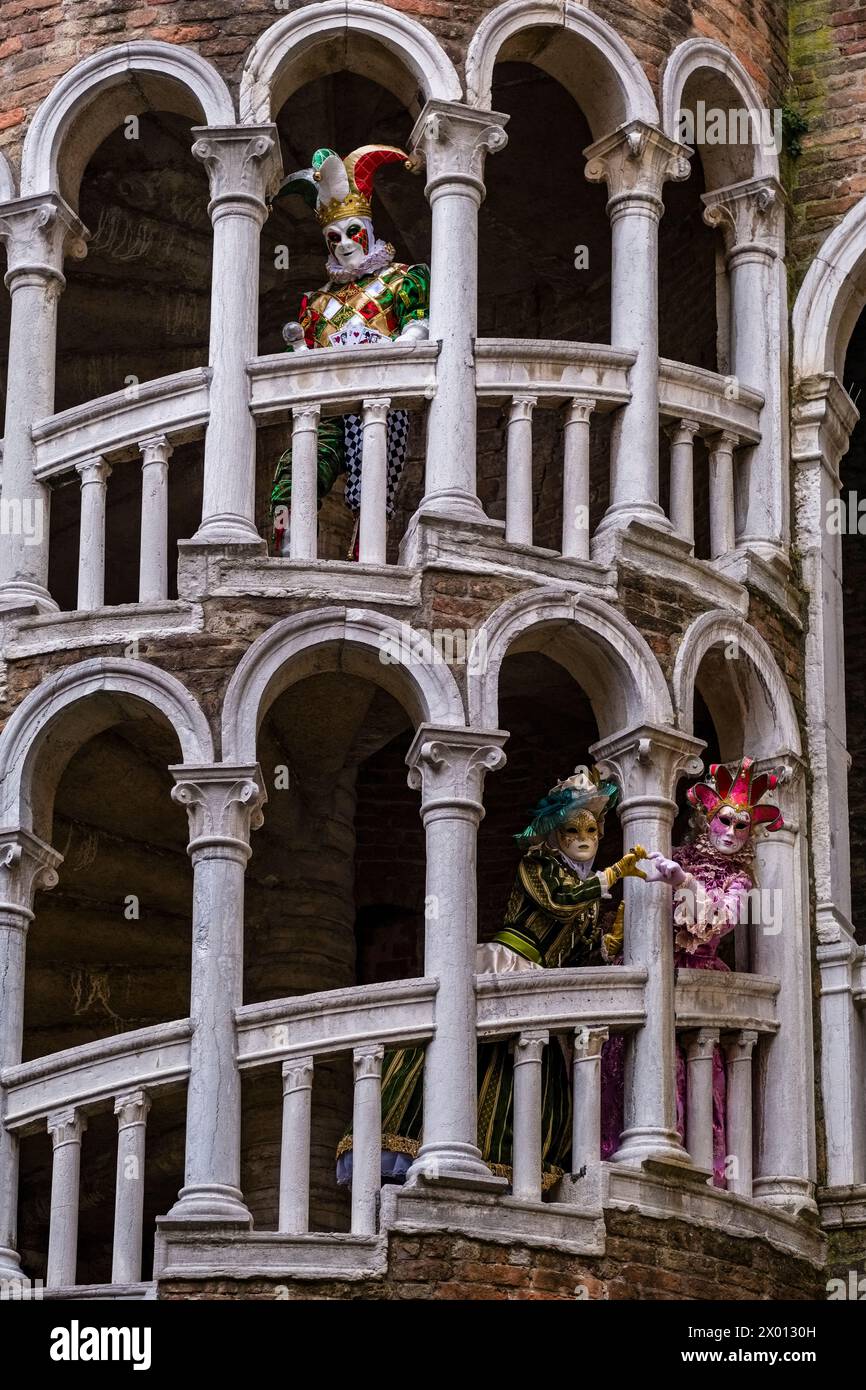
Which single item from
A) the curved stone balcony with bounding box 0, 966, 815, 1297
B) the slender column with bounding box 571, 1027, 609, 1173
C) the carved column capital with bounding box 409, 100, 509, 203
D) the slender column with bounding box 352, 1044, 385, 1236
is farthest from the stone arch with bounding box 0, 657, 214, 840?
the carved column capital with bounding box 409, 100, 509, 203

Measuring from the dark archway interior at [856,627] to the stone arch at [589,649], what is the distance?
3456 mm

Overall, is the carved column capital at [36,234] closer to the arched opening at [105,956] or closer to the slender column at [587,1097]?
the arched opening at [105,956]

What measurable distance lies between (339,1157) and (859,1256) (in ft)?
8.03

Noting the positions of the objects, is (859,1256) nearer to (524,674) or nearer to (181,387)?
(524,674)

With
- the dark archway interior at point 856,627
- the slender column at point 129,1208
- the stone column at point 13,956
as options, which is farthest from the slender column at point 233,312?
the dark archway interior at point 856,627

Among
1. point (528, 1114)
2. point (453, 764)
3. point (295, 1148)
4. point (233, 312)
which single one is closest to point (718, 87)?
point (233, 312)

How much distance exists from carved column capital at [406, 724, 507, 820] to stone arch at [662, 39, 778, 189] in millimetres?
3599

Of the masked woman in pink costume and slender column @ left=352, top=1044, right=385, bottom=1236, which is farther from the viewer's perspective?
the masked woman in pink costume

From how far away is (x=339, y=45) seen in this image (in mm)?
17188

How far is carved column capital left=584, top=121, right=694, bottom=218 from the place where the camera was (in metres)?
17.3

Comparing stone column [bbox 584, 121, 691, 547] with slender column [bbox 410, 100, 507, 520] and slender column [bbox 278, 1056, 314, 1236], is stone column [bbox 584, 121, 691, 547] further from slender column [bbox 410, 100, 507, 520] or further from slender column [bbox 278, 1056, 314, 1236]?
slender column [bbox 278, 1056, 314, 1236]

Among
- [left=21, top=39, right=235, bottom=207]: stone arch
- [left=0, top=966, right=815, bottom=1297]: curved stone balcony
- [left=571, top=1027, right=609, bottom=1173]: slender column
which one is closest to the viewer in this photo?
[left=0, top=966, right=815, bottom=1297]: curved stone balcony
